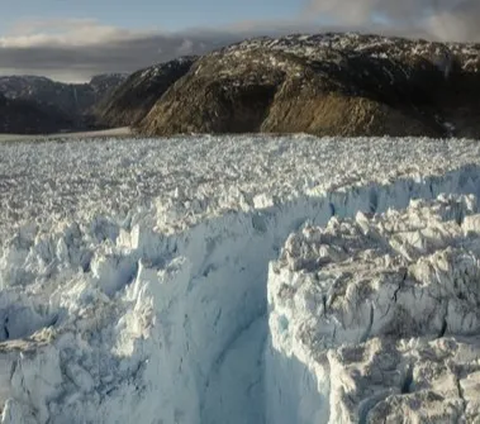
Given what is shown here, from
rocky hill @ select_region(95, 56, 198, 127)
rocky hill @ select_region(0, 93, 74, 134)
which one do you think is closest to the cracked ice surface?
rocky hill @ select_region(0, 93, 74, 134)

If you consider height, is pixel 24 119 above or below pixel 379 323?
below

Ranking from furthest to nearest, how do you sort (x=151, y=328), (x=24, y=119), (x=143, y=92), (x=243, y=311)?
(x=143, y=92)
(x=24, y=119)
(x=243, y=311)
(x=151, y=328)

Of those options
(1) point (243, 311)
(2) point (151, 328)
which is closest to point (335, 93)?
(1) point (243, 311)

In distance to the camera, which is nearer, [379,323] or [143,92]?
[379,323]

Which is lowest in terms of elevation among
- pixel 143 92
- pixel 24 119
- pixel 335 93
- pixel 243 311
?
pixel 24 119

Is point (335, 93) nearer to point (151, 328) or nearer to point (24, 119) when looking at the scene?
point (151, 328)

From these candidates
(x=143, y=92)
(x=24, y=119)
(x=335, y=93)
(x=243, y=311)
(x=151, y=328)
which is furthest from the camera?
(x=143, y=92)

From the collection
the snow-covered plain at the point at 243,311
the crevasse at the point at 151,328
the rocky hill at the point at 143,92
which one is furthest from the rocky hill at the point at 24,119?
the crevasse at the point at 151,328

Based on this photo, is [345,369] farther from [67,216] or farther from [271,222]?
[67,216]
